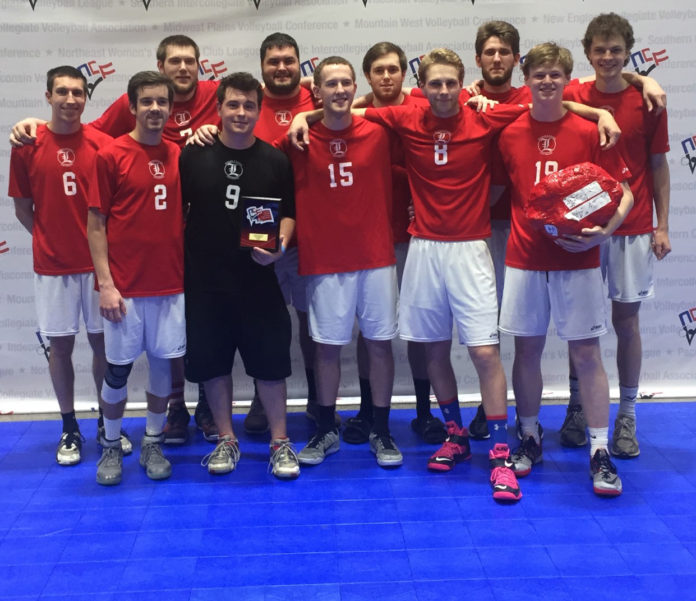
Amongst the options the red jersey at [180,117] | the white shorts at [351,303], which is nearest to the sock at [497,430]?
the white shorts at [351,303]

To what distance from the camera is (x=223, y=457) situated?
4230mm

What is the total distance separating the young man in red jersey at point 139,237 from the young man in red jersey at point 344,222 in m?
0.61

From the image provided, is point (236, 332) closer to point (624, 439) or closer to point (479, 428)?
point (479, 428)

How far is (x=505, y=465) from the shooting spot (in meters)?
3.97

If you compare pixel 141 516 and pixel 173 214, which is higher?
pixel 173 214

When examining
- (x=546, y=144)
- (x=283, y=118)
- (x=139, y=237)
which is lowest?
(x=139, y=237)

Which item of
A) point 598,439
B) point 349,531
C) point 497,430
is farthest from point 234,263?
point 598,439

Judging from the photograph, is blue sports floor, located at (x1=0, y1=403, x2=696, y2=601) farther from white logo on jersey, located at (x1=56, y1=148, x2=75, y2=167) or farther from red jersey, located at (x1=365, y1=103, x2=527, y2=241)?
white logo on jersey, located at (x1=56, y1=148, x2=75, y2=167)

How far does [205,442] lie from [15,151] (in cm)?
180

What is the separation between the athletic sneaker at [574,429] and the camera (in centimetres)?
443

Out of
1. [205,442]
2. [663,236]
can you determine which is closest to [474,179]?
[663,236]

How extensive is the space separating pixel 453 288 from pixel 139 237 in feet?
4.80

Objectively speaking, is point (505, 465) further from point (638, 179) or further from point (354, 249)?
point (638, 179)

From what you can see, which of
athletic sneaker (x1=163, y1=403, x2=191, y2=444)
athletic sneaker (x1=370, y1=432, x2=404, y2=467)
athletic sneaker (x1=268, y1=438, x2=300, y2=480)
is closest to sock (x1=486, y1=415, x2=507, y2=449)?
athletic sneaker (x1=370, y1=432, x2=404, y2=467)
